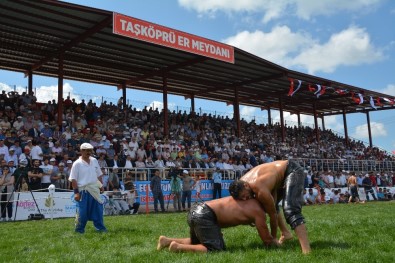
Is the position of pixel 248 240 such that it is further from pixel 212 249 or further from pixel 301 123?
pixel 301 123

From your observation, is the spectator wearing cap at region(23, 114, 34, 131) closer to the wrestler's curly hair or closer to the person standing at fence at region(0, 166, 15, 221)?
the person standing at fence at region(0, 166, 15, 221)

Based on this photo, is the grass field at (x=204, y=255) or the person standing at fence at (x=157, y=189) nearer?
the grass field at (x=204, y=255)

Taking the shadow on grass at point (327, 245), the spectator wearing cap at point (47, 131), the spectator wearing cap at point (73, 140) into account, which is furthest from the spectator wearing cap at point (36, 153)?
the shadow on grass at point (327, 245)

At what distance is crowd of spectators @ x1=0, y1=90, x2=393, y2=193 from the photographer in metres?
→ 16.7

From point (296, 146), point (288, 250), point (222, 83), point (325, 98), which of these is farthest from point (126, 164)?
point (325, 98)

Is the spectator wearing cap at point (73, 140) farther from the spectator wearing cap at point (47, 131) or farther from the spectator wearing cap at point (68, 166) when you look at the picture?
the spectator wearing cap at point (68, 166)

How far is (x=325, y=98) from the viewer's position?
39188mm

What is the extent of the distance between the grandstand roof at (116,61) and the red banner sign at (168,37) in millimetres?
828

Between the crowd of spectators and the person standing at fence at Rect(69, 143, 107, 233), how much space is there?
22.2 feet

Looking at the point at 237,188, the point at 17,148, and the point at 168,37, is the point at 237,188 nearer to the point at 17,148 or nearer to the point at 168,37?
the point at 17,148

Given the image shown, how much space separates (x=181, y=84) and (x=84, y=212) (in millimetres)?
23697

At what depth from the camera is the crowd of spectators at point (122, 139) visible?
1666 centimetres

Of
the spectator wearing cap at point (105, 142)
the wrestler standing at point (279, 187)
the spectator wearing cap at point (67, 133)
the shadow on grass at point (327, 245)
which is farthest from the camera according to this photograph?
the spectator wearing cap at point (105, 142)

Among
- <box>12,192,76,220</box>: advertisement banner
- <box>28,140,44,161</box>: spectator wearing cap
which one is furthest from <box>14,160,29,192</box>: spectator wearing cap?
<box>28,140,44,161</box>: spectator wearing cap
